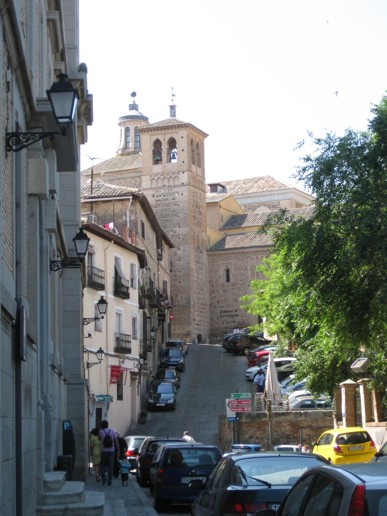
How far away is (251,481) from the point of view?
11.4 meters

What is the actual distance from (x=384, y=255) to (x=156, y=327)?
46.0 metres

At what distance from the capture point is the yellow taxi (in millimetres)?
26328

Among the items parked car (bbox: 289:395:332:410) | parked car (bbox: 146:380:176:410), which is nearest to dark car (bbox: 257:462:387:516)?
parked car (bbox: 289:395:332:410)

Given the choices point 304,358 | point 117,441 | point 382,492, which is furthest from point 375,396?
point 382,492

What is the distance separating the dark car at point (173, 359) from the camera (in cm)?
6573

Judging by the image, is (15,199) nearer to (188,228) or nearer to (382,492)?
(382,492)

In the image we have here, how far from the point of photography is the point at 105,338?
49188 mm

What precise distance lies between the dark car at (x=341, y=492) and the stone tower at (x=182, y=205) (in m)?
85.4

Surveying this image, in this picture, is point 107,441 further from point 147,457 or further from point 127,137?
point 127,137

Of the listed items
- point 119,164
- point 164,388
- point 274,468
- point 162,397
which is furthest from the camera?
point 119,164

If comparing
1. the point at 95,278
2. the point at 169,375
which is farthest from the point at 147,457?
the point at 169,375

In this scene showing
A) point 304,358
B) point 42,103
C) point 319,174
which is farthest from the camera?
point 304,358

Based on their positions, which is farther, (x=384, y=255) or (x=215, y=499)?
(x=384, y=255)

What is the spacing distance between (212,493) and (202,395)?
45737 mm
